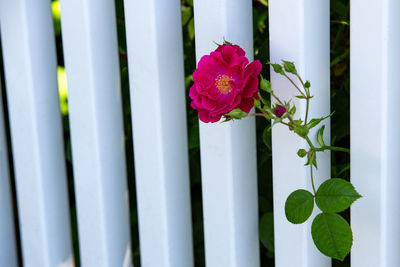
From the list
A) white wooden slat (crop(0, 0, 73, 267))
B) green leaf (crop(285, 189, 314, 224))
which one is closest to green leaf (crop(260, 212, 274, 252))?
green leaf (crop(285, 189, 314, 224))

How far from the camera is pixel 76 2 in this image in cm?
102

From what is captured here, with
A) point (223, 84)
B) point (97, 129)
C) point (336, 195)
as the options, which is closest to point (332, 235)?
point (336, 195)

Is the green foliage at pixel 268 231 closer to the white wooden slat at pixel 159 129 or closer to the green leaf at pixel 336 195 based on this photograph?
the white wooden slat at pixel 159 129

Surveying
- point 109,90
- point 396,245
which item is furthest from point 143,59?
point 396,245

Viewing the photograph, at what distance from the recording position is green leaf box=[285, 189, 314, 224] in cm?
80

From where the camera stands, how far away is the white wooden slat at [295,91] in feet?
2.72

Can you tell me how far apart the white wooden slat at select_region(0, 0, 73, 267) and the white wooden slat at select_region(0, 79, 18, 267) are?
4 cm

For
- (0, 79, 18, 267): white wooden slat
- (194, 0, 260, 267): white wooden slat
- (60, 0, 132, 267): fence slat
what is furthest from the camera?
(0, 79, 18, 267): white wooden slat

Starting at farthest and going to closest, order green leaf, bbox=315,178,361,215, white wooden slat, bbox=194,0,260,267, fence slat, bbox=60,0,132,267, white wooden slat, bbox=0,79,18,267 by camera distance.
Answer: white wooden slat, bbox=0,79,18,267 < fence slat, bbox=60,0,132,267 < white wooden slat, bbox=194,0,260,267 < green leaf, bbox=315,178,361,215

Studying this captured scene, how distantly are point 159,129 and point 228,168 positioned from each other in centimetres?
15

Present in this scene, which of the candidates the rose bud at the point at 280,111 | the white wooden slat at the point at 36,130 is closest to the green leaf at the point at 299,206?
the rose bud at the point at 280,111

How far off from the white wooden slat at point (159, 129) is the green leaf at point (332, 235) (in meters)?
0.31

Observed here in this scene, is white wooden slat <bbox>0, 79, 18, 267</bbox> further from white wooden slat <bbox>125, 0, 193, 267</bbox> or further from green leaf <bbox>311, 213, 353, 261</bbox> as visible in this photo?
green leaf <bbox>311, 213, 353, 261</bbox>

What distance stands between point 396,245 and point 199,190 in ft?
2.32
